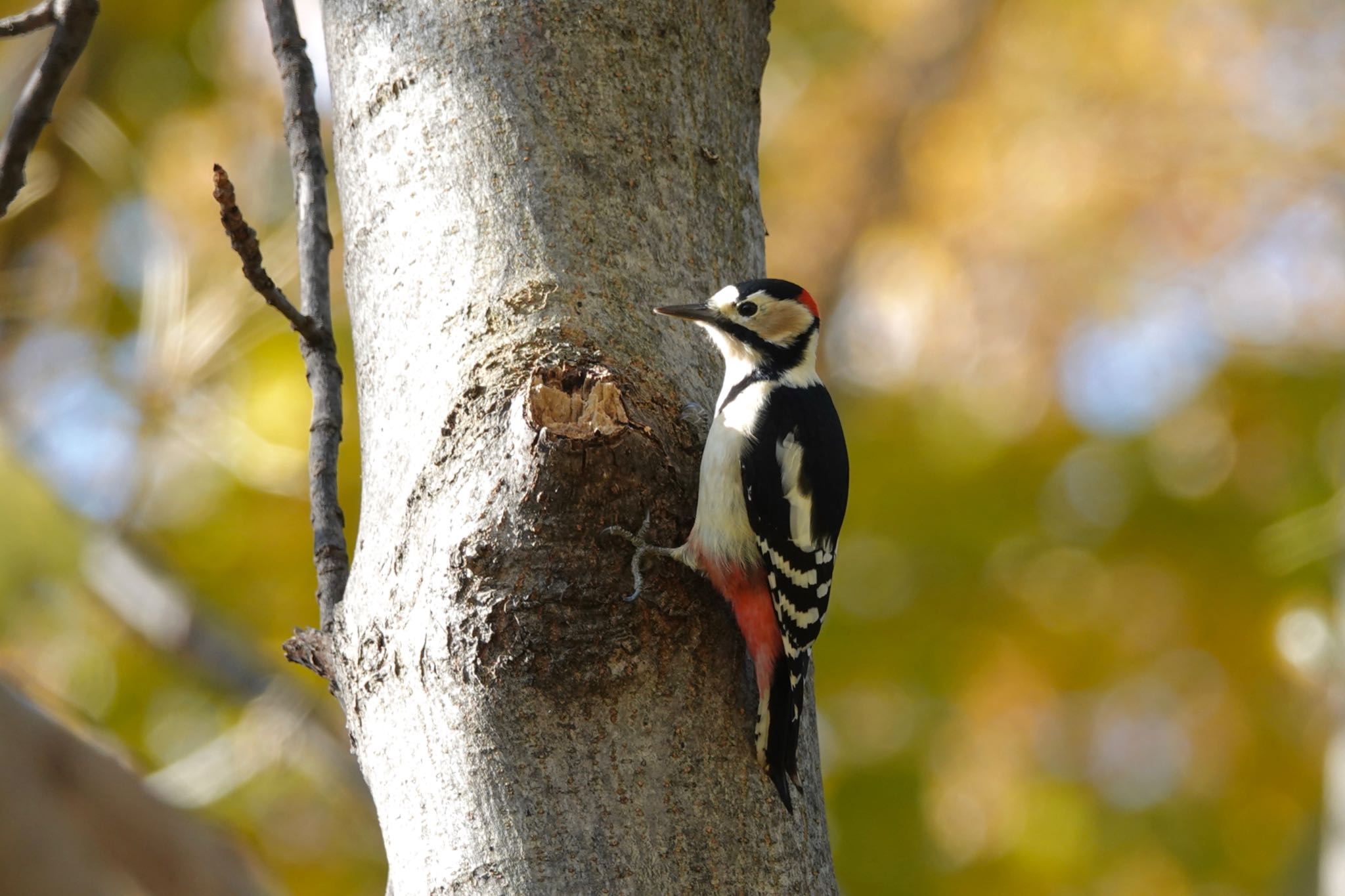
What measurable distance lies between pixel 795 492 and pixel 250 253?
145cm

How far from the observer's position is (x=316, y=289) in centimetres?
260

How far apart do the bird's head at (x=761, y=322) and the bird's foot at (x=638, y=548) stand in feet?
1.53

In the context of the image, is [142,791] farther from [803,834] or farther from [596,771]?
[803,834]

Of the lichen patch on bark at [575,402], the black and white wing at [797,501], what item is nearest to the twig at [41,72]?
the lichen patch on bark at [575,402]

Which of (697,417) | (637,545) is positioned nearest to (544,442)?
(637,545)

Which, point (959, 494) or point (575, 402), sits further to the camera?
point (959, 494)

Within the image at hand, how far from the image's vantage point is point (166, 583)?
4703 millimetres

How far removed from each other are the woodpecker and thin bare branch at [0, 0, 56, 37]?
1.24 metres

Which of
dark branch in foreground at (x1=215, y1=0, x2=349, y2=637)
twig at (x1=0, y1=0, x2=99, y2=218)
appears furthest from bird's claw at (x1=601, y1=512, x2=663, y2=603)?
twig at (x1=0, y1=0, x2=99, y2=218)

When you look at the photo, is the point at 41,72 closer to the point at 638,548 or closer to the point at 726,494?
the point at 638,548

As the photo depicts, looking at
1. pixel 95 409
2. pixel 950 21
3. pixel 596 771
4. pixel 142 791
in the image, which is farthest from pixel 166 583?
pixel 950 21

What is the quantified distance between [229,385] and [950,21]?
19.2 ft

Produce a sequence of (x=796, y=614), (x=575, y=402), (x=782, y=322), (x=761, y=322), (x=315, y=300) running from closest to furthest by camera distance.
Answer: (x=575, y=402) < (x=315, y=300) < (x=796, y=614) < (x=761, y=322) < (x=782, y=322)

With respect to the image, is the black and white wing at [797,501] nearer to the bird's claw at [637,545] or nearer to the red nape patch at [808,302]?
the red nape patch at [808,302]
